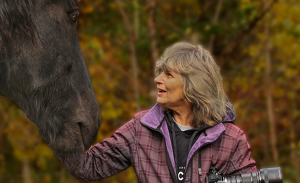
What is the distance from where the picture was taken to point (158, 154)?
61.6 inches

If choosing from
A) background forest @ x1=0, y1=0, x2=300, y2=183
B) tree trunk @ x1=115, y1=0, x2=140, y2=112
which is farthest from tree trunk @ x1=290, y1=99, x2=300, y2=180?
tree trunk @ x1=115, y1=0, x2=140, y2=112

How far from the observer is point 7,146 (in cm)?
616

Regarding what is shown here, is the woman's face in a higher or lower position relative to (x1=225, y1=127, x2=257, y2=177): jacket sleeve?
higher

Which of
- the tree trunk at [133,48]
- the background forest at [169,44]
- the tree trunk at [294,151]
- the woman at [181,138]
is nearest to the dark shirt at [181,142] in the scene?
the woman at [181,138]

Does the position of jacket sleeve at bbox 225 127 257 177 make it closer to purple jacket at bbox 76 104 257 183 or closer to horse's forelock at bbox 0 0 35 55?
purple jacket at bbox 76 104 257 183

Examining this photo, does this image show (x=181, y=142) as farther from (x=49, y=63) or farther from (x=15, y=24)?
(x=15, y=24)

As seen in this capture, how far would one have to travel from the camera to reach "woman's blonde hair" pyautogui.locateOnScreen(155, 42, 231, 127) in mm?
1569

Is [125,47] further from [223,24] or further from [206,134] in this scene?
[206,134]

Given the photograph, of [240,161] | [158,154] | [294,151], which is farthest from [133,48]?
[294,151]

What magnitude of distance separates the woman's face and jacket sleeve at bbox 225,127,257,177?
39 cm

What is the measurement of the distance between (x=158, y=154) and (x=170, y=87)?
36 cm

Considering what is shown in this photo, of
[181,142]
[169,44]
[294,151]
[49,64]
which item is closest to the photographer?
[49,64]

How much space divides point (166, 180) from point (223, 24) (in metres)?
3.82

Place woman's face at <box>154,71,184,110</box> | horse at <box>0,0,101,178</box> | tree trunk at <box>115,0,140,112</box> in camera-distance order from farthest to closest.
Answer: tree trunk at <box>115,0,140,112</box>, woman's face at <box>154,71,184,110</box>, horse at <box>0,0,101,178</box>
